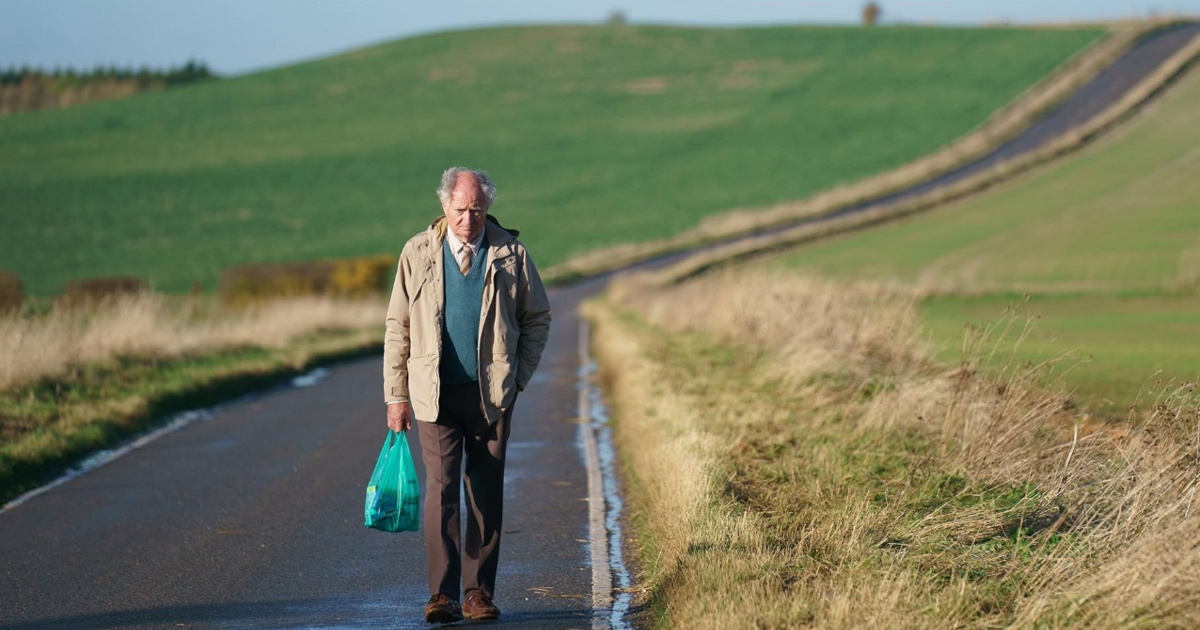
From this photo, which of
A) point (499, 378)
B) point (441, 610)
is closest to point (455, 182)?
point (499, 378)

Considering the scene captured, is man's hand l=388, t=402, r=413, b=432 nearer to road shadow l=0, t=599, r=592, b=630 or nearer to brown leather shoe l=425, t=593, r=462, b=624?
brown leather shoe l=425, t=593, r=462, b=624

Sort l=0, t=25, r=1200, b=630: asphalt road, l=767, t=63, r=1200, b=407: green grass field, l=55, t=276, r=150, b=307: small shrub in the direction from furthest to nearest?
l=55, t=276, r=150, b=307: small shrub < l=767, t=63, r=1200, b=407: green grass field < l=0, t=25, r=1200, b=630: asphalt road

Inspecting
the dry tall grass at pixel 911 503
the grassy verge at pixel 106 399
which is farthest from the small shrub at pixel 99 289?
the dry tall grass at pixel 911 503

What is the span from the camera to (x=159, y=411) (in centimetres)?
1620

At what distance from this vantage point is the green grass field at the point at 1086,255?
20484 mm

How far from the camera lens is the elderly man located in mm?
6957

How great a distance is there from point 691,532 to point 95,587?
10.8 feet

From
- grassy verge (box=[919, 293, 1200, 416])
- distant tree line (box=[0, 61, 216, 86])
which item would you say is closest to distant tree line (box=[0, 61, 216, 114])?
distant tree line (box=[0, 61, 216, 86])

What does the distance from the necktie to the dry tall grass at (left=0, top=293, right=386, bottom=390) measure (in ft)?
33.1

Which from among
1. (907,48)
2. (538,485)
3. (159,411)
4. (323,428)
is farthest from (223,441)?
(907,48)

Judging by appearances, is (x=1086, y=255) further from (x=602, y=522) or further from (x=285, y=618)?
(x=285, y=618)

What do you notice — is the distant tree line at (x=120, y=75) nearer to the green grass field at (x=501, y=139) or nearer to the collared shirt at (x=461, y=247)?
the green grass field at (x=501, y=139)

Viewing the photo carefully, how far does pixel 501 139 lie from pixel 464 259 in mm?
72326

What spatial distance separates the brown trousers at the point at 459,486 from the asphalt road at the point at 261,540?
0.28m
